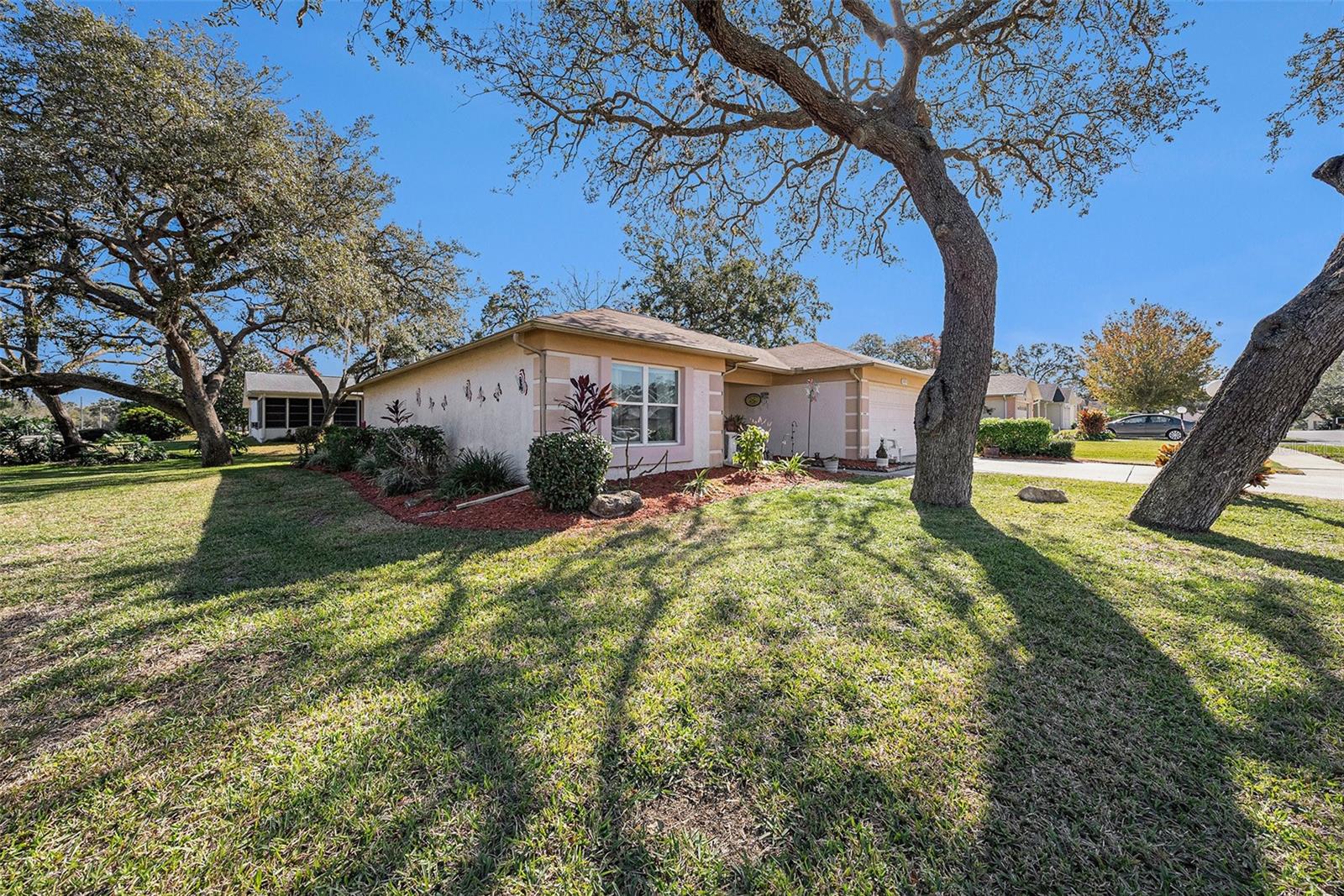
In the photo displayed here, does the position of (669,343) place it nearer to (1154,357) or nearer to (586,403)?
(586,403)

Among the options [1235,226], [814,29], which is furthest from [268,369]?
[1235,226]

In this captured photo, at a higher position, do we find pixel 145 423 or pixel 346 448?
pixel 145 423

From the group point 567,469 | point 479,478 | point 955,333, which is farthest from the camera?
point 479,478

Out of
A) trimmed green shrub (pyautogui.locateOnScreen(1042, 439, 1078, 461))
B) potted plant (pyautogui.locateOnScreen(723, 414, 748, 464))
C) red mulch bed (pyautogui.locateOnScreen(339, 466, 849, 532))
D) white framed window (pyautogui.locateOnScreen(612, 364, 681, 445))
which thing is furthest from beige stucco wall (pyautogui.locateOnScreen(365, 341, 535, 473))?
trimmed green shrub (pyautogui.locateOnScreen(1042, 439, 1078, 461))

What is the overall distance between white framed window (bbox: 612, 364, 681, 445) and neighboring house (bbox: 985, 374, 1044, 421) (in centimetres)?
1912

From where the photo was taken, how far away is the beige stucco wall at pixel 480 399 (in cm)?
820

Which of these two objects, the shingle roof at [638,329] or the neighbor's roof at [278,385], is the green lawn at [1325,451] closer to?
the shingle roof at [638,329]

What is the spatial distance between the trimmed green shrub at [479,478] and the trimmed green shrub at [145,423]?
27.4 m

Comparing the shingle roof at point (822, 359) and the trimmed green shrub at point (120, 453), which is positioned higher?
the shingle roof at point (822, 359)

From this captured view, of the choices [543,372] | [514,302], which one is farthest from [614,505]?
[514,302]

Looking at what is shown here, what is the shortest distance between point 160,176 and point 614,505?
37.8 ft

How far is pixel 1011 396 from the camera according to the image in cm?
2456

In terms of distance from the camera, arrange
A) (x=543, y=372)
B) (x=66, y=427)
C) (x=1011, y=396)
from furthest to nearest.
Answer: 1. (x=1011, y=396)
2. (x=66, y=427)
3. (x=543, y=372)

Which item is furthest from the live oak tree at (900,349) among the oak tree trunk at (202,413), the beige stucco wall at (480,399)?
the oak tree trunk at (202,413)
